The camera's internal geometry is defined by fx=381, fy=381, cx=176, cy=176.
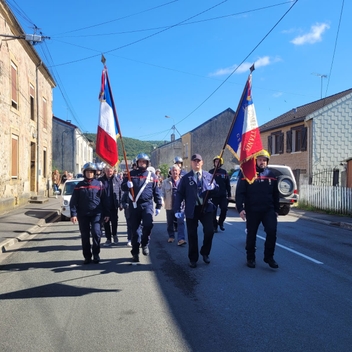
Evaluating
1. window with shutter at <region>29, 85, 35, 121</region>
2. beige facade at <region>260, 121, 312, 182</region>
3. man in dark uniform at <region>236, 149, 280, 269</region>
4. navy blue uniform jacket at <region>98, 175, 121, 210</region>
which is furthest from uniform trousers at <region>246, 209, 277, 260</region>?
window with shutter at <region>29, 85, 35, 121</region>

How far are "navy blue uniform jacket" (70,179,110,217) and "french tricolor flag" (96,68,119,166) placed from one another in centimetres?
55

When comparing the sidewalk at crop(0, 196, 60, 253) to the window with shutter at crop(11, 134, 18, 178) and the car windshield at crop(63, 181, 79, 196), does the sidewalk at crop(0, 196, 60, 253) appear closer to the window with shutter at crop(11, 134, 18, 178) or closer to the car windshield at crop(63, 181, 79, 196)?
the car windshield at crop(63, 181, 79, 196)

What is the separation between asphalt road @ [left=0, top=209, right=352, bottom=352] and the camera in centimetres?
364

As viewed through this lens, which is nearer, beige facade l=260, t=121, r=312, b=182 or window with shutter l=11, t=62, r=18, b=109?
window with shutter l=11, t=62, r=18, b=109

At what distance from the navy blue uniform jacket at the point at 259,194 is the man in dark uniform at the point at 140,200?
1.58 metres

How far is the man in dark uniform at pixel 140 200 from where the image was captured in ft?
22.2

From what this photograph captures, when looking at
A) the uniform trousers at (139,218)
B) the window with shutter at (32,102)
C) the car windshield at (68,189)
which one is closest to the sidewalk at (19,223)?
the car windshield at (68,189)

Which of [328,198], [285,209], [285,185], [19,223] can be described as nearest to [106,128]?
[19,223]

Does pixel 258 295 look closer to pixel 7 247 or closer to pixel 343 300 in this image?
pixel 343 300

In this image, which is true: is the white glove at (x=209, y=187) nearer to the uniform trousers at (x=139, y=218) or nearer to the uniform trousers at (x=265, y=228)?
the uniform trousers at (x=265, y=228)

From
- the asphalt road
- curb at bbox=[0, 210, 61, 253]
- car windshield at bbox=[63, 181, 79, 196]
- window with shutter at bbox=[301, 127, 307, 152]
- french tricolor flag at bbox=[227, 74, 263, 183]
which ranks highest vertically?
window with shutter at bbox=[301, 127, 307, 152]

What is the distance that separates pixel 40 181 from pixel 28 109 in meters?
4.50

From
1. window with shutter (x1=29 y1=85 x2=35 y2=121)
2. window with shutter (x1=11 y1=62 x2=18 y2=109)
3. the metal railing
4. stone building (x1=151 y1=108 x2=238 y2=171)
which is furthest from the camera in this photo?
stone building (x1=151 y1=108 x2=238 y2=171)

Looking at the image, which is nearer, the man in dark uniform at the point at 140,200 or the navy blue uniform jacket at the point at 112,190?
the man in dark uniform at the point at 140,200
